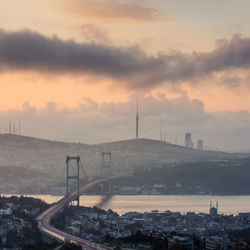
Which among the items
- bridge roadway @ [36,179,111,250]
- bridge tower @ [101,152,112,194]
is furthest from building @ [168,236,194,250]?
bridge tower @ [101,152,112,194]

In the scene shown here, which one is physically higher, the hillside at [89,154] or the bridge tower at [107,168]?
the hillside at [89,154]

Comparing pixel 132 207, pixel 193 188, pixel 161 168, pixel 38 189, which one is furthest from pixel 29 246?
pixel 161 168

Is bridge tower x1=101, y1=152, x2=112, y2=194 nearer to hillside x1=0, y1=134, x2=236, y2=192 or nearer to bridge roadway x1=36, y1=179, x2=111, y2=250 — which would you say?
hillside x1=0, y1=134, x2=236, y2=192

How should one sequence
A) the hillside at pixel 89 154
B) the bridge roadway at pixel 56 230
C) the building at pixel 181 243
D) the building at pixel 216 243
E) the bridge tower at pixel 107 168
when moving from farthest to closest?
the hillside at pixel 89 154, the bridge tower at pixel 107 168, the bridge roadway at pixel 56 230, the building at pixel 216 243, the building at pixel 181 243

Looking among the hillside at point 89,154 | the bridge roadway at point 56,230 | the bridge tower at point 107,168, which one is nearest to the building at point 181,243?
the bridge roadway at point 56,230

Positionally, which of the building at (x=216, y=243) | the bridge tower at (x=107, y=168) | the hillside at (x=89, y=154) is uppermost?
the hillside at (x=89, y=154)

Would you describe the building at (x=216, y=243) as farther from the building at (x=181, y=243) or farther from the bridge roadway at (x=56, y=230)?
the bridge roadway at (x=56, y=230)

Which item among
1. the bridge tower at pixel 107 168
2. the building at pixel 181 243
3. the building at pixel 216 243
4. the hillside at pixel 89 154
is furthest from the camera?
the hillside at pixel 89 154
